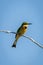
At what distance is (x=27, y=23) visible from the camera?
593 cm

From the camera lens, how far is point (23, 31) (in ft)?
19.1

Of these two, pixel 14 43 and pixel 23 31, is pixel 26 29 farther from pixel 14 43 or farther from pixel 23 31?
pixel 14 43

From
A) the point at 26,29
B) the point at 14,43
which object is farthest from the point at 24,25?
the point at 14,43

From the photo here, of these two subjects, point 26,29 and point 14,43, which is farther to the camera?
point 14,43

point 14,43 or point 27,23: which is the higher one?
point 27,23

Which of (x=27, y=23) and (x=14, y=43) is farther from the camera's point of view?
(x=14, y=43)

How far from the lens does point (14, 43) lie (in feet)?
20.7

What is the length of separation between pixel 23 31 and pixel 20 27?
0.23 meters

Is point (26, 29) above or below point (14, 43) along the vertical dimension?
above

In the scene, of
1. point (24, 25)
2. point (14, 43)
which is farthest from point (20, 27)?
point (14, 43)

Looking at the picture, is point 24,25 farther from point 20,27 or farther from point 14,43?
point 14,43

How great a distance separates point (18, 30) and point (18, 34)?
12 centimetres

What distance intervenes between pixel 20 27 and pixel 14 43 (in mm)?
624

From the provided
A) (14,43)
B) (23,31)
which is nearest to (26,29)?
(23,31)
